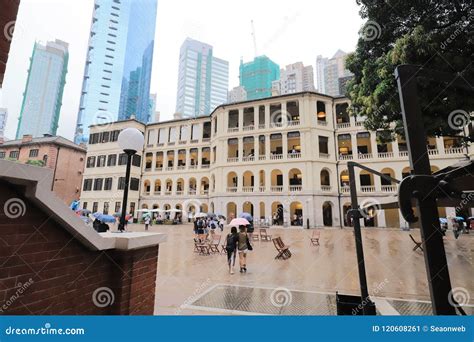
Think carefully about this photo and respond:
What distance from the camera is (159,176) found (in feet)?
122

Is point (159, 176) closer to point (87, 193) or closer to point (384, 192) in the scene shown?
point (87, 193)

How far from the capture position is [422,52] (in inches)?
266

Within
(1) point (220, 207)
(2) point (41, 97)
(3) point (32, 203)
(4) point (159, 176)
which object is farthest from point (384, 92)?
(2) point (41, 97)

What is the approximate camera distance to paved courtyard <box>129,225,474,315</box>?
5.19m
